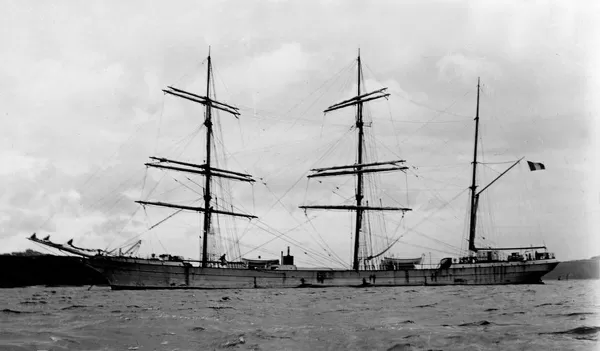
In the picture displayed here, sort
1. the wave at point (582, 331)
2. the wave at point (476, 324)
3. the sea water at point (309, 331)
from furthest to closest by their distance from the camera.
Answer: the wave at point (476, 324)
the wave at point (582, 331)
the sea water at point (309, 331)

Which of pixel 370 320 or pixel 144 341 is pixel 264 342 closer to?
pixel 144 341

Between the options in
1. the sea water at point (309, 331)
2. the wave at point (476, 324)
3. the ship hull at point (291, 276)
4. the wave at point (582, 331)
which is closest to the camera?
the sea water at point (309, 331)

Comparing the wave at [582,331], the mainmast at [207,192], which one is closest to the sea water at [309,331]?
the wave at [582,331]

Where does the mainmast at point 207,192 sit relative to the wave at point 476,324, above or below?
above

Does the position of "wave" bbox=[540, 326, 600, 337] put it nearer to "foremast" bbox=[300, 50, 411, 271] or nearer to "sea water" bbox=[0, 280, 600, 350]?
"sea water" bbox=[0, 280, 600, 350]

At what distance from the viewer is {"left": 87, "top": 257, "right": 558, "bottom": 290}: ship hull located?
47.2 meters

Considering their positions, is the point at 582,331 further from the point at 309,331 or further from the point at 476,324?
the point at 309,331

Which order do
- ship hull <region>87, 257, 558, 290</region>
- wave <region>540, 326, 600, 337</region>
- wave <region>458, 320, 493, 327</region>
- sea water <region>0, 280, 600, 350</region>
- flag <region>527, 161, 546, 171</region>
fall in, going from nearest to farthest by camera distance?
sea water <region>0, 280, 600, 350</region>, wave <region>540, 326, 600, 337</region>, wave <region>458, 320, 493, 327</region>, ship hull <region>87, 257, 558, 290</region>, flag <region>527, 161, 546, 171</region>

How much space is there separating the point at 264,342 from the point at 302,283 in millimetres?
41683

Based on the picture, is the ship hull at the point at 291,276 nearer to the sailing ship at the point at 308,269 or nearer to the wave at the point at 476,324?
the sailing ship at the point at 308,269

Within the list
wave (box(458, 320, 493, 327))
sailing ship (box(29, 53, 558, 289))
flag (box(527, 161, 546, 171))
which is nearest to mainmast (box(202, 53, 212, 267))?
sailing ship (box(29, 53, 558, 289))

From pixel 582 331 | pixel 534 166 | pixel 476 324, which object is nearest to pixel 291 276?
pixel 534 166

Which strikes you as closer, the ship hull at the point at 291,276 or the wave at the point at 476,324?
the wave at the point at 476,324

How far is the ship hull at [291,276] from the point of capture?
4719 centimetres
